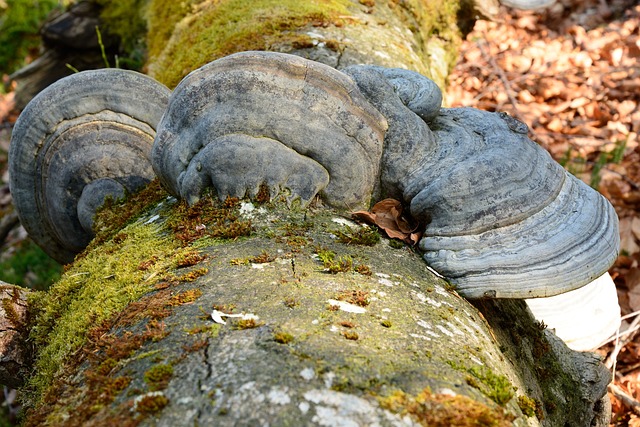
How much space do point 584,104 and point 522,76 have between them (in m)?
0.92

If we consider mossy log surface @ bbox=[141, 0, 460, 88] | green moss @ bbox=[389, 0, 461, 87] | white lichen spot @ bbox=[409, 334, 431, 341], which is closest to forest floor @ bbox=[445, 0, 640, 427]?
green moss @ bbox=[389, 0, 461, 87]

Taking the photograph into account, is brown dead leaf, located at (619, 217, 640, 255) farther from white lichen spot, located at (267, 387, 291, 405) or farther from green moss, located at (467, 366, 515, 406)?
white lichen spot, located at (267, 387, 291, 405)

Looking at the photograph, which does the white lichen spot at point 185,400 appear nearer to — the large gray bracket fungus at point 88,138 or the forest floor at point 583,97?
the large gray bracket fungus at point 88,138

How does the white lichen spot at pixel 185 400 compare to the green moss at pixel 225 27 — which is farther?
the green moss at pixel 225 27

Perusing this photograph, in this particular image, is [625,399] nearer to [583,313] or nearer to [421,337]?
[583,313]

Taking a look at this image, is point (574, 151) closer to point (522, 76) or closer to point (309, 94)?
point (522, 76)

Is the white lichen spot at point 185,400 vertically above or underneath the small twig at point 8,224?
above

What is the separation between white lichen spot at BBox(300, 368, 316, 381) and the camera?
1.72 m

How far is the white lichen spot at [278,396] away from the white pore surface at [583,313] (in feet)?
7.79

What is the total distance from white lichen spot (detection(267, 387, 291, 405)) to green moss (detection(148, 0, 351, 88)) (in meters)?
→ 3.31

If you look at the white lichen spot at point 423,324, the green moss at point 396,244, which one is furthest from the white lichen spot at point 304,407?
the green moss at point 396,244

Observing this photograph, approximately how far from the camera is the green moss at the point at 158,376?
5.73 ft

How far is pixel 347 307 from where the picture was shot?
214 centimetres

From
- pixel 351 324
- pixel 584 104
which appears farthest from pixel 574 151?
pixel 351 324
